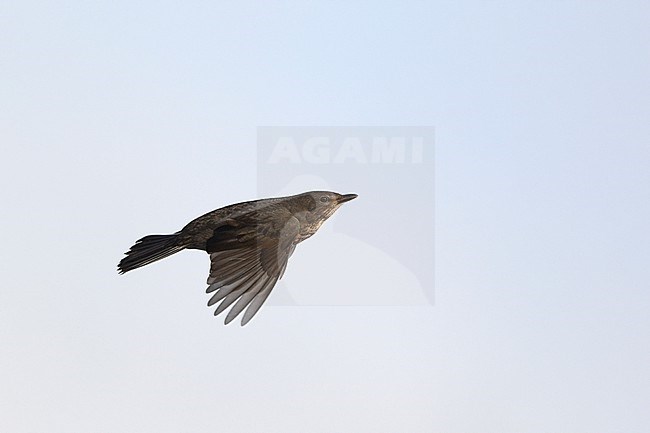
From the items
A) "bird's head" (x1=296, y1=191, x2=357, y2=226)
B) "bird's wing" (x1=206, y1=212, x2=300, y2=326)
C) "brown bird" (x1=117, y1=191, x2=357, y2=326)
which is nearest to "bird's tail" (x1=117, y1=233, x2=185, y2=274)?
"brown bird" (x1=117, y1=191, x2=357, y2=326)

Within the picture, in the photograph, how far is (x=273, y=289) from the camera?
206 inches

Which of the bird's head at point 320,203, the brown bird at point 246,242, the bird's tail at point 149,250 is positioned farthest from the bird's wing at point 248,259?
the bird's tail at point 149,250

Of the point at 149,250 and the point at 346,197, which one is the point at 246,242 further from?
the point at 346,197

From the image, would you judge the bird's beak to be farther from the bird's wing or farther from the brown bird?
the bird's wing

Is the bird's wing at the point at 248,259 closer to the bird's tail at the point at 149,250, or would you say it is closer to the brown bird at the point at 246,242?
the brown bird at the point at 246,242

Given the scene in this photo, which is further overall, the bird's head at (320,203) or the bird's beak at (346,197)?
the bird's beak at (346,197)

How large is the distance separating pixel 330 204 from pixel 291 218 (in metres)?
0.34

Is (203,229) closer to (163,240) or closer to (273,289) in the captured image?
(163,240)

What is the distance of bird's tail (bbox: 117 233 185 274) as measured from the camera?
17.9 feet

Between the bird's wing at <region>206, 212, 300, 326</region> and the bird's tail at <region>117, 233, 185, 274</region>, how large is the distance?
0.96 feet

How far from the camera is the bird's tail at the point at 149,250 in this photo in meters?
5.47

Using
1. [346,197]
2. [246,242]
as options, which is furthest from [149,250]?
[346,197]

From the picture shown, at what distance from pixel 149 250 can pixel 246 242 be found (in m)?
0.70

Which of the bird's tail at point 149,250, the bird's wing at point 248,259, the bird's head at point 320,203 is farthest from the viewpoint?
the bird's head at point 320,203
